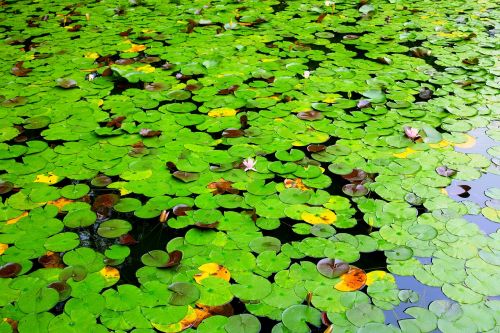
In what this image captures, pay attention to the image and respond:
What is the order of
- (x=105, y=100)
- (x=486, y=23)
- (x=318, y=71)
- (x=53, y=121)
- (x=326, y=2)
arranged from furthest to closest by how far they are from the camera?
1. (x=326, y=2)
2. (x=486, y=23)
3. (x=318, y=71)
4. (x=105, y=100)
5. (x=53, y=121)

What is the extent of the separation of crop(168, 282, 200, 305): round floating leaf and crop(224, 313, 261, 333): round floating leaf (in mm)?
139

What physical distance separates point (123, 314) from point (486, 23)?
358 cm

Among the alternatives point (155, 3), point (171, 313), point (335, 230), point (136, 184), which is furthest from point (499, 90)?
point (155, 3)

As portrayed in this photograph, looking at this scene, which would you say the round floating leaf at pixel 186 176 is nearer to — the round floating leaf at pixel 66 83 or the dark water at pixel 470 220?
the dark water at pixel 470 220

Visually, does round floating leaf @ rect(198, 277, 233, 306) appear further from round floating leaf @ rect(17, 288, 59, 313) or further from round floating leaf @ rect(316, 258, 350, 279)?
round floating leaf @ rect(17, 288, 59, 313)

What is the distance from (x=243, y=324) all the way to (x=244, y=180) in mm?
741

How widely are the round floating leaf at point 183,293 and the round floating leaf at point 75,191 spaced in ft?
2.20


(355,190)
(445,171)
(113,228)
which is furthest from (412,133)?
(113,228)

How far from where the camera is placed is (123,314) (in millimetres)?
1462

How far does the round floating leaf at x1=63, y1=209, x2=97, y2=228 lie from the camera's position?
182 centimetres

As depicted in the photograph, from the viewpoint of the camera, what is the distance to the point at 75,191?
2.00 m

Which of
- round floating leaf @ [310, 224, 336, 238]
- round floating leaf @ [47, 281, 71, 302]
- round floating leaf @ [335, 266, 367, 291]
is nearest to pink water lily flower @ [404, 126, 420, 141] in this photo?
round floating leaf @ [310, 224, 336, 238]

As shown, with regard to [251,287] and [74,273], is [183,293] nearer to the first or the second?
[251,287]

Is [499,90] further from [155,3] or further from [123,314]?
[155,3]
